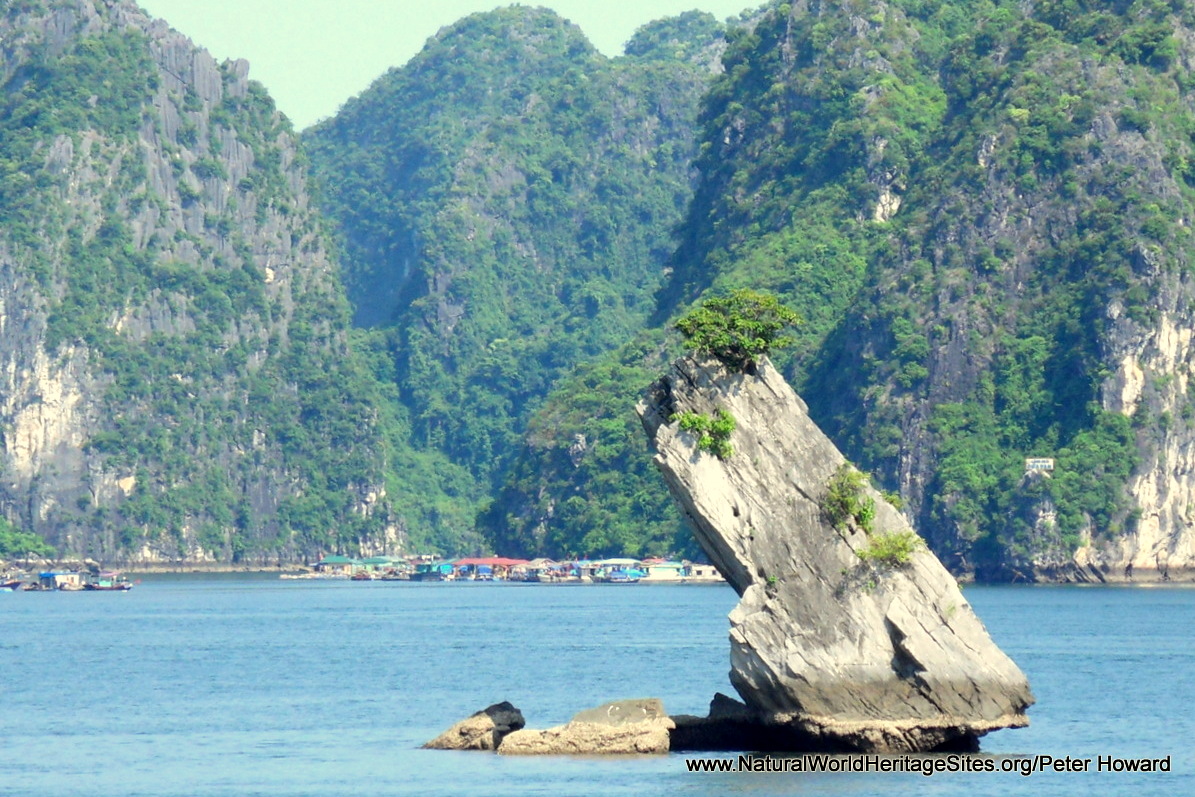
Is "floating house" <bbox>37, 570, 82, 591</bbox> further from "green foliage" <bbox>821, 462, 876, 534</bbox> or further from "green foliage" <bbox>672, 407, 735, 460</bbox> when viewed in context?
"green foliage" <bbox>821, 462, 876, 534</bbox>

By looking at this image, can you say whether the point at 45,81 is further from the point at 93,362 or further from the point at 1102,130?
the point at 1102,130

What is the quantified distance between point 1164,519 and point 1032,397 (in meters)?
10.2

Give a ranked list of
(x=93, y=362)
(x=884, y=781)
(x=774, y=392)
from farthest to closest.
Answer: (x=93, y=362), (x=774, y=392), (x=884, y=781)

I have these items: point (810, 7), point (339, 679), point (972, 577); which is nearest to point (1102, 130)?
point (972, 577)

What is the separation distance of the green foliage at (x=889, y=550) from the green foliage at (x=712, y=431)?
2753 millimetres

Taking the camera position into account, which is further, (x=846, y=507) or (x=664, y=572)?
(x=664, y=572)

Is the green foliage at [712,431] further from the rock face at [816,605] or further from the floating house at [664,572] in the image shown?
the floating house at [664,572]

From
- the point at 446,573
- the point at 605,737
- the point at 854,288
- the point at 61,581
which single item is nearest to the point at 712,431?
the point at 605,737

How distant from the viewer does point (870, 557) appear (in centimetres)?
3841

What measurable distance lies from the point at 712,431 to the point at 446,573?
135m

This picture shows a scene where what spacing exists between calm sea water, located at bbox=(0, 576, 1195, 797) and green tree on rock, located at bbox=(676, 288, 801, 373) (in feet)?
23.0

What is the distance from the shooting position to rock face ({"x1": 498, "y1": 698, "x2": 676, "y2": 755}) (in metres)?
40.7

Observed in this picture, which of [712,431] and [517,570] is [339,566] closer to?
[517,570]

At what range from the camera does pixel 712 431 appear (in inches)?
1524
